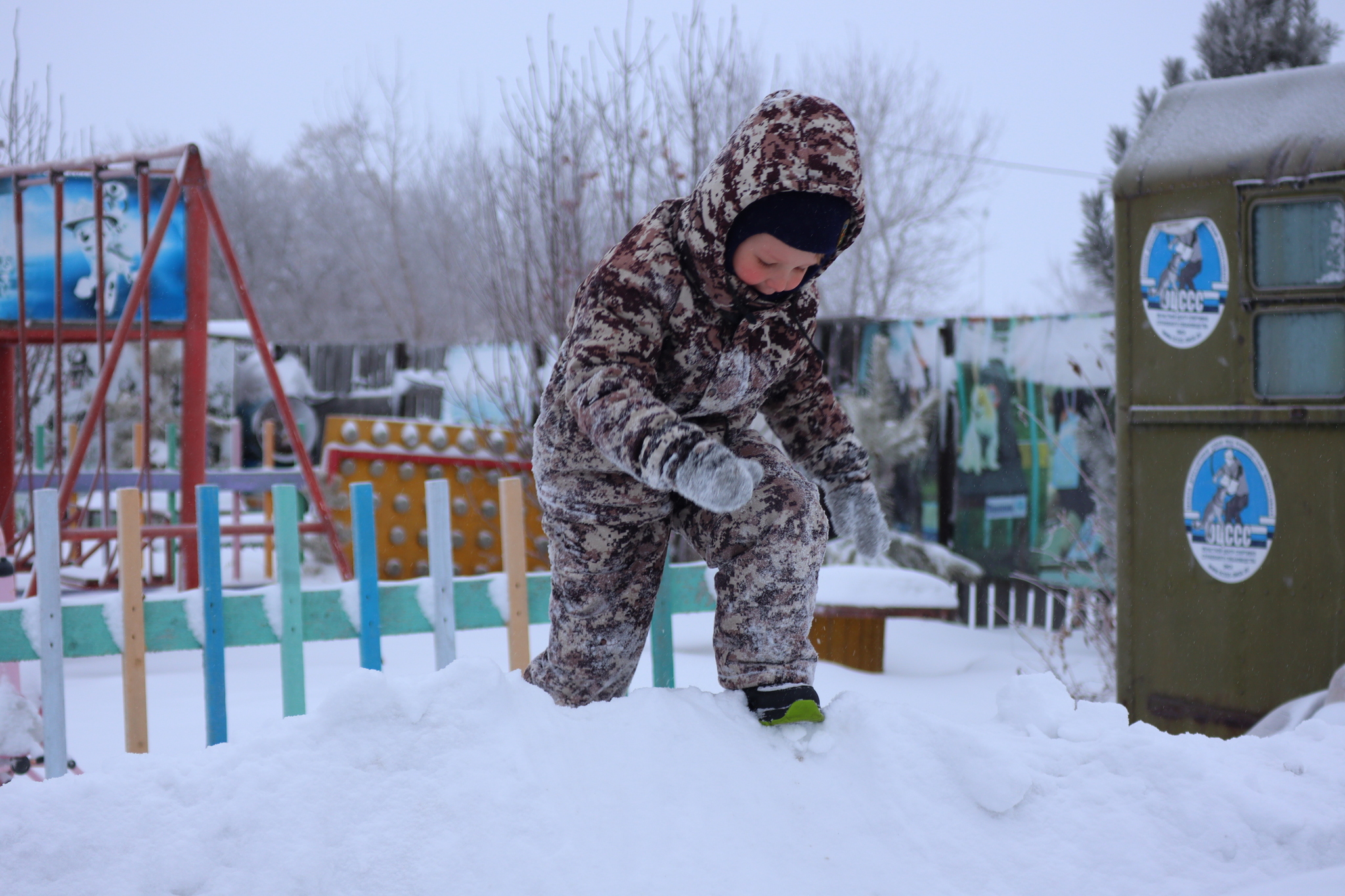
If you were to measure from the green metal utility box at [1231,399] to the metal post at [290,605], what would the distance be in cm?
292

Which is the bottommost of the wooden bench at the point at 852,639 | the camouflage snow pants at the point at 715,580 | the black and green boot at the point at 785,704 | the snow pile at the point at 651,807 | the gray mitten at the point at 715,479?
the wooden bench at the point at 852,639

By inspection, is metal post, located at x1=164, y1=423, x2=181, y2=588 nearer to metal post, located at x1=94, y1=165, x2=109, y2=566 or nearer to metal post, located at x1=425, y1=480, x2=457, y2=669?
metal post, located at x1=94, y1=165, x2=109, y2=566

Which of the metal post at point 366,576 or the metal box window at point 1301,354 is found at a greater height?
the metal box window at point 1301,354

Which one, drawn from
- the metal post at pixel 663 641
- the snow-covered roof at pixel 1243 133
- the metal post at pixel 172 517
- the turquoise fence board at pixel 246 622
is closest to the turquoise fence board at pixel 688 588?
the metal post at pixel 663 641

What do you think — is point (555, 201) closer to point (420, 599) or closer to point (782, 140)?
point (420, 599)

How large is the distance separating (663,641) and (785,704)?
136 centimetres

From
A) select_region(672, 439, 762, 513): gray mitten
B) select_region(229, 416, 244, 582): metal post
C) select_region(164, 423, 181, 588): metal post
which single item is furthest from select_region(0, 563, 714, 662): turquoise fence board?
select_region(229, 416, 244, 582): metal post

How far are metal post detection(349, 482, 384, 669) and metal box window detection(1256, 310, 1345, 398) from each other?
3058 millimetres

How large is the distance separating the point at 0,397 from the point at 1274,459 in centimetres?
630

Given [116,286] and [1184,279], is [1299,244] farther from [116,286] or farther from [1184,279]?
[116,286]

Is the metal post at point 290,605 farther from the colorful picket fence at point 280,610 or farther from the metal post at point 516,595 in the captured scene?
the metal post at point 516,595

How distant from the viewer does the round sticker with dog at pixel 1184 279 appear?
3.49 m

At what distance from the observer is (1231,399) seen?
346 cm

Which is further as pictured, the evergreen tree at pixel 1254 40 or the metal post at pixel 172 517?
the metal post at pixel 172 517
